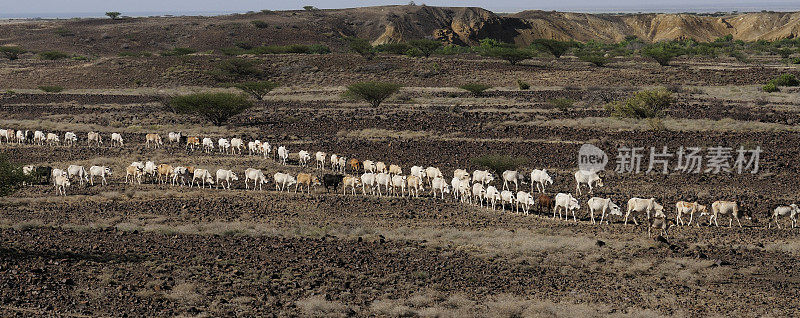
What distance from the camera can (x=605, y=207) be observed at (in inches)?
833

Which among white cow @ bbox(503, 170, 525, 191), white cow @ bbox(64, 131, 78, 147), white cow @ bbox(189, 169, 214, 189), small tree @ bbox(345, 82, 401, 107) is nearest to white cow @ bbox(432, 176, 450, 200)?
white cow @ bbox(503, 170, 525, 191)

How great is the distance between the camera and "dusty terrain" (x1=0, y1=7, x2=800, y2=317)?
46.4 feet

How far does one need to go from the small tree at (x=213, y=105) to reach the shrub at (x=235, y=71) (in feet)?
87.1

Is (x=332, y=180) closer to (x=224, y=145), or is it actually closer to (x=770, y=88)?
(x=224, y=145)

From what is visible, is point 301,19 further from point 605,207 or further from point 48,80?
point 605,207

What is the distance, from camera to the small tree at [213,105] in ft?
137

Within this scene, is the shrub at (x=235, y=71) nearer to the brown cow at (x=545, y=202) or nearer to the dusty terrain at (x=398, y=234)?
the dusty terrain at (x=398, y=234)

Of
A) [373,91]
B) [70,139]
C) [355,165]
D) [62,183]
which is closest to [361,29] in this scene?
[373,91]

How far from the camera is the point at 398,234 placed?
765 inches

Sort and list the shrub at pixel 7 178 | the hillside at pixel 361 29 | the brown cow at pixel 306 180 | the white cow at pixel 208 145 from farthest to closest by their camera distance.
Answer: the hillside at pixel 361 29 < the white cow at pixel 208 145 < the brown cow at pixel 306 180 < the shrub at pixel 7 178

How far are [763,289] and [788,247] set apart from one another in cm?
360

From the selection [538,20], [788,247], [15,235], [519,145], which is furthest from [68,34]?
[788,247]

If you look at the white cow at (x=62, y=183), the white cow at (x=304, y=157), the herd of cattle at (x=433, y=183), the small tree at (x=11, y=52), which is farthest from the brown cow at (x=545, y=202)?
the small tree at (x=11, y=52)

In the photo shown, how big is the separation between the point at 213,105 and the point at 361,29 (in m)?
87.4
